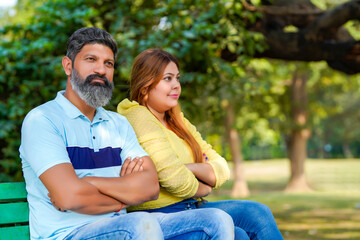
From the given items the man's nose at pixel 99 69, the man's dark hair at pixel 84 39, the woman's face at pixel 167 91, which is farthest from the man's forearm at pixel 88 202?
the woman's face at pixel 167 91

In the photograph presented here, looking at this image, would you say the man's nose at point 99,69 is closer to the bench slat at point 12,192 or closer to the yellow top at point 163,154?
the yellow top at point 163,154

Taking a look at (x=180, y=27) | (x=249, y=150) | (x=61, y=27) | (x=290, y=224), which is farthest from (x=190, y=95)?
(x=249, y=150)

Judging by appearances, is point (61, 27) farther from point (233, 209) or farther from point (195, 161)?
point (233, 209)

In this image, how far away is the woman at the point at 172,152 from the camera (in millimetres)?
2885

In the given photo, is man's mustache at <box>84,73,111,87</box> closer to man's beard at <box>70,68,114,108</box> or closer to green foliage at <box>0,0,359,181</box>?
man's beard at <box>70,68,114,108</box>

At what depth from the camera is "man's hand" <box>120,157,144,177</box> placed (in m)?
2.58

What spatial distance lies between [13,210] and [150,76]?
1.23m

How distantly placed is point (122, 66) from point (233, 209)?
2.76 m

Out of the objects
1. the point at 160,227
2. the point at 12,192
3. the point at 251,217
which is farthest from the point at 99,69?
the point at 251,217

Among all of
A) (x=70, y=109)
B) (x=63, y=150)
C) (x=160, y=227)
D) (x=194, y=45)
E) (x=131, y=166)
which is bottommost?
(x=160, y=227)

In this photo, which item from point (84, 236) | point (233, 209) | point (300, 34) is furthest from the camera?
point (300, 34)

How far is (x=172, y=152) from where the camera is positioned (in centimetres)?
292

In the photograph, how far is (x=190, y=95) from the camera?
19.8ft

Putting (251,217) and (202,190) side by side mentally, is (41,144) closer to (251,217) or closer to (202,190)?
(202,190)
